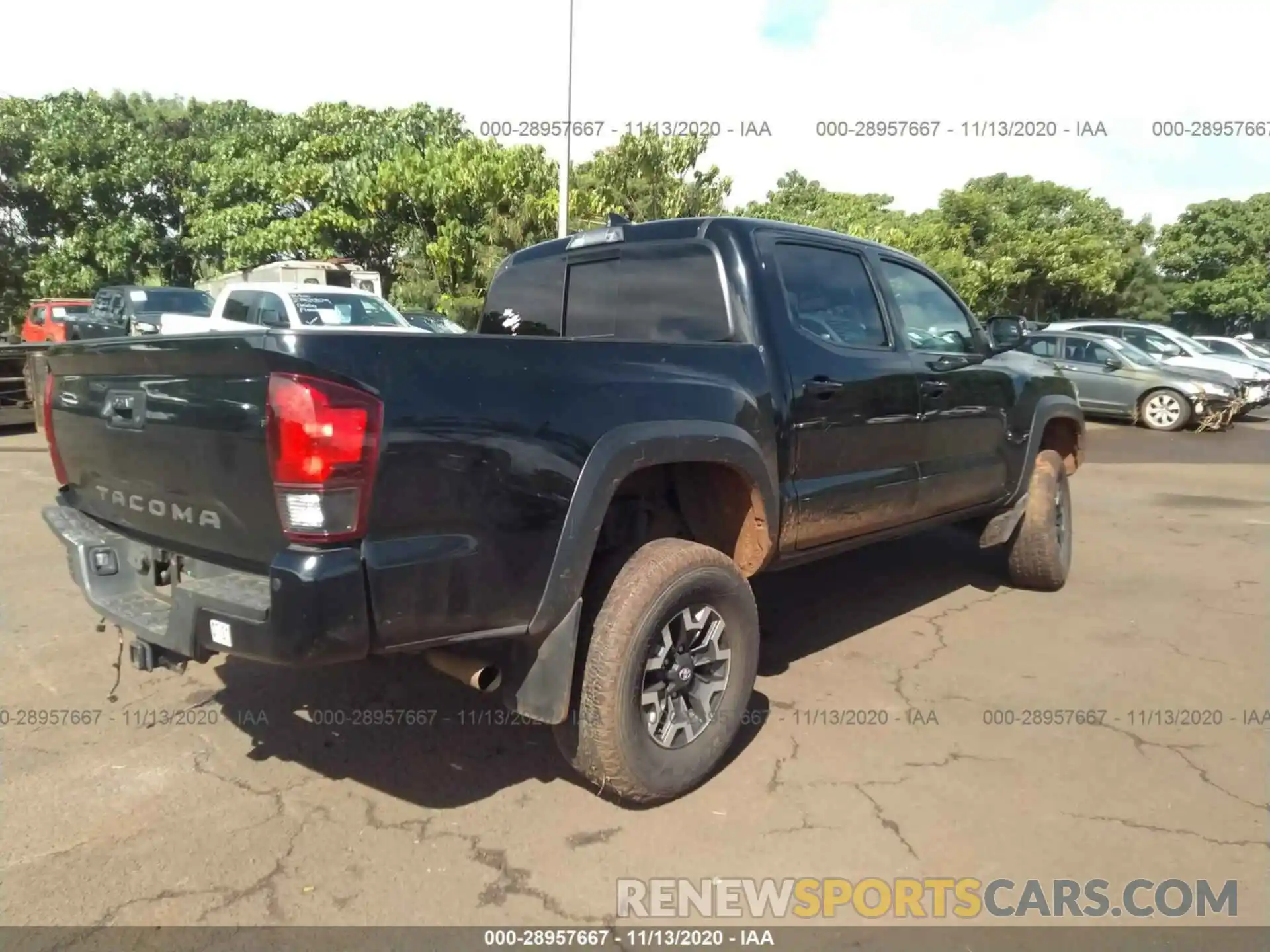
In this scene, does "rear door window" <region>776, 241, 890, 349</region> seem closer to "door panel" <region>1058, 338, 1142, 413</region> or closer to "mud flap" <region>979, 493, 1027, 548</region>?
"mud flap" <region>979, 493, 1027, 548</region>

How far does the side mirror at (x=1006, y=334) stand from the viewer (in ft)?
16.3

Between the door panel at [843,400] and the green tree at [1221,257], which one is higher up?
the green tree at [1221,257]

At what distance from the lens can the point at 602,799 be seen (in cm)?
313

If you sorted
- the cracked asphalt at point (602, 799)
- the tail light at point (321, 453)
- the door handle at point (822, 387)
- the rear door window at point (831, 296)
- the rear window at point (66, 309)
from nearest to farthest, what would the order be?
the tail light at point (321, 453), the cracked asphalt at point (602, 799), the door handle at point (822, 387), the rear door window at point (831, 296), the rear window at point (66, 309)

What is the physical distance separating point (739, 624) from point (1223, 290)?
4608 centimetres

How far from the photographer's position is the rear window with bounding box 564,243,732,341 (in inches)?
142

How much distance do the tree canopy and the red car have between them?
611cm

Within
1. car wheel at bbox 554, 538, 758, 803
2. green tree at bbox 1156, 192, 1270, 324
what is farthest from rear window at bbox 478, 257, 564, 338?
green tree at bbox 1156, 192, 1270, 324

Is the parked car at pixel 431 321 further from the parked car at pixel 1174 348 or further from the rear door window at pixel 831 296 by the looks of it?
the rear door window at pixel 831 296

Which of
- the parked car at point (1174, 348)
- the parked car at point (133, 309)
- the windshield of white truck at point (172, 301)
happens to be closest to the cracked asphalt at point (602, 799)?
the parked car at point (133, 309)

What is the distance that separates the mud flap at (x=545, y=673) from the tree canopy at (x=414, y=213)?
17315mm

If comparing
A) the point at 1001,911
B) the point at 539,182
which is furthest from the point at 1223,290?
the point at 1001,911
